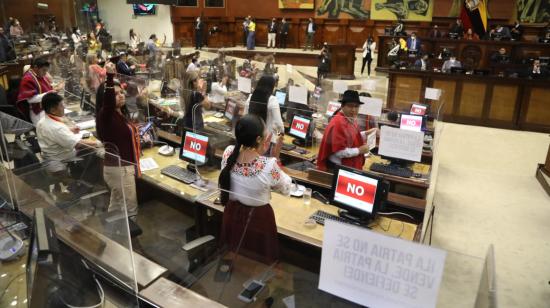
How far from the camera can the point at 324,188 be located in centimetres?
439

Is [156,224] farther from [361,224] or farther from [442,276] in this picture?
[442,276]

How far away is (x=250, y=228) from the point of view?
9.38ft

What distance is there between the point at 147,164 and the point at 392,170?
2868mm

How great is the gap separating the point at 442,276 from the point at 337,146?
2.81 metres

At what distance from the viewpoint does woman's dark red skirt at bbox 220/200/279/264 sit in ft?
9.12

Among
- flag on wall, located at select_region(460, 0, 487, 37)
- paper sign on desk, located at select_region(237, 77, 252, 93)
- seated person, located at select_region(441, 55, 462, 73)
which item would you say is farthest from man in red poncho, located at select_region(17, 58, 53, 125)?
flag on wall, located at select_region(460, 0, 487, 37)

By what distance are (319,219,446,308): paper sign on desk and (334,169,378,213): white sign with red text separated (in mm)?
1641

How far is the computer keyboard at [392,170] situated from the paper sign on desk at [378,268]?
3.22 m

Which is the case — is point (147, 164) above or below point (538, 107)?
below

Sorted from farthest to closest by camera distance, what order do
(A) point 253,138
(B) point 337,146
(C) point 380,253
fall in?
(B) point 337,146 < (A) point 253,138 < (C) point 380,253

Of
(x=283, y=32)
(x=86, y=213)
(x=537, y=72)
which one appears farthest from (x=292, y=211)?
(x=283, y=32)

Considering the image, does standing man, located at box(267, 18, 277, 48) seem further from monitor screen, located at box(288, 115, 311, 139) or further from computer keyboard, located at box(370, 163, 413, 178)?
computer keyboard, located at box(370, 163, 413, 178)

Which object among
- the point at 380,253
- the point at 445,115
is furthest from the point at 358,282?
the point at 445,115

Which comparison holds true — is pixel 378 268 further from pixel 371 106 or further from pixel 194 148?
pixel 371 106
